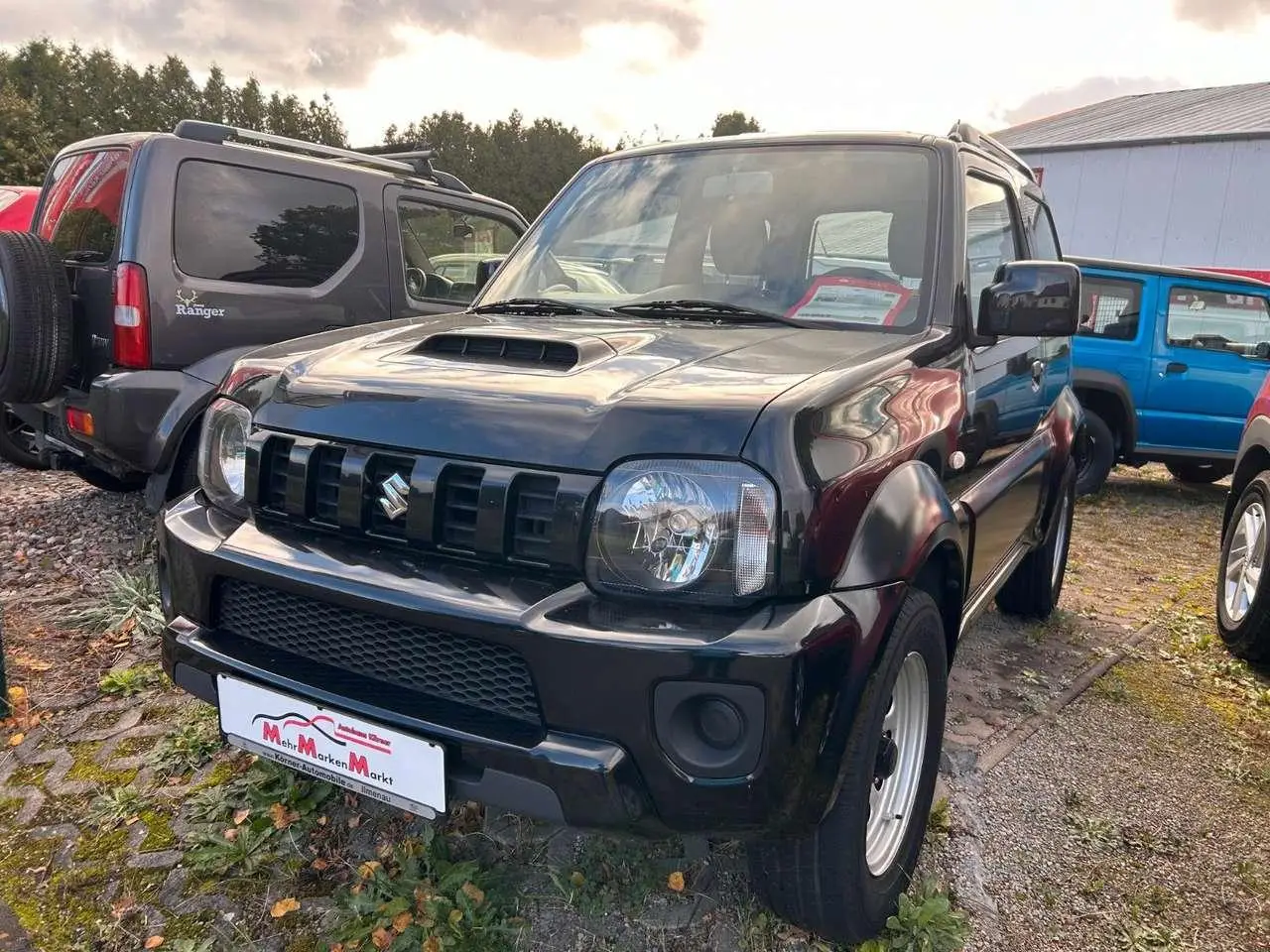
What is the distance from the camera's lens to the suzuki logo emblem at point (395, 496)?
1780 mm

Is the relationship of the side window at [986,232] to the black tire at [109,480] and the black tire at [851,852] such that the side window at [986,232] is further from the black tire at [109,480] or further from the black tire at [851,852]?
the black tire at [109,480]

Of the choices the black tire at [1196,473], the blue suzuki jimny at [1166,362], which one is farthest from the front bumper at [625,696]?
the black tire at [1196,473]

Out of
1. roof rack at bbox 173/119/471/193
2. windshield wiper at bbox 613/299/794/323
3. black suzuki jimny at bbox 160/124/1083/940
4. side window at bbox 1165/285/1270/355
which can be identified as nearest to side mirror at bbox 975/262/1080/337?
black suzuki jimny at bbox 160/124/1083/940

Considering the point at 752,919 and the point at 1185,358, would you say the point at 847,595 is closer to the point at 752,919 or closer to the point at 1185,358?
the point at 752,919

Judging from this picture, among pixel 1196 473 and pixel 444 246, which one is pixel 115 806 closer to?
pixel 444 246

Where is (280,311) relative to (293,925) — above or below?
above

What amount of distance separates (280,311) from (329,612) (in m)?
2.97

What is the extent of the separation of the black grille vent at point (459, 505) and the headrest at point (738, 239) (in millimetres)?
1210

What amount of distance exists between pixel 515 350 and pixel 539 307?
2.06 feet

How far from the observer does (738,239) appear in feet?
8.71

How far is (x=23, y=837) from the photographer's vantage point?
241 cm

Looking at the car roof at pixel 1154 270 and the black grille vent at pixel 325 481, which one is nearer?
the black grille vent at pixel 325 481

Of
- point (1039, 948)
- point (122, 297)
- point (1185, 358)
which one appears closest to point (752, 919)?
point (1039, 948)

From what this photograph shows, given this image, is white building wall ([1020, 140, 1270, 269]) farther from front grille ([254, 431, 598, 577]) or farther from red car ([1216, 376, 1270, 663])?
front grille ([254, 431, 598, 577])
